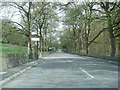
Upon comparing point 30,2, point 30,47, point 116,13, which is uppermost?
point 30,2

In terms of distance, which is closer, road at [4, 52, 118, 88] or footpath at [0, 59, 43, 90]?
road at [4, 52, 118, 88]

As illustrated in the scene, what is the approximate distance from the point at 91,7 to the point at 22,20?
13218 millimetres

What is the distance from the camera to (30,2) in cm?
4778

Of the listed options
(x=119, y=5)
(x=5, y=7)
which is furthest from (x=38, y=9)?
(x=119, y=5)

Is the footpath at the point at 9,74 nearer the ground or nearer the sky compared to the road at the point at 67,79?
nearer the sky

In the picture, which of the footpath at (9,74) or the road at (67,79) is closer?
the road at (67,79)

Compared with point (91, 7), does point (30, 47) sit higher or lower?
lower

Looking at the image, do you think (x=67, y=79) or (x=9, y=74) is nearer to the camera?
(x=67, y=79)

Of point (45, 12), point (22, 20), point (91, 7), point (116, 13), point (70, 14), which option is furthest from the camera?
point (45, 12)

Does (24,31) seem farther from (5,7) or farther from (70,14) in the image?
(70,14)

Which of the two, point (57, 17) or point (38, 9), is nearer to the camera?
point (38, 9)

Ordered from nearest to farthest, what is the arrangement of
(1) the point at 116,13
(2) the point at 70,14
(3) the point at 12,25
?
(1) the point at 116,13 < (2) the point at 70,14 < (3) the point at 12,25

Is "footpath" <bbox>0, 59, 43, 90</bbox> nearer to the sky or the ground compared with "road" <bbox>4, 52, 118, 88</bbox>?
nearer to the sky

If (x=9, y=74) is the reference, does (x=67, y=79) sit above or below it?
below
